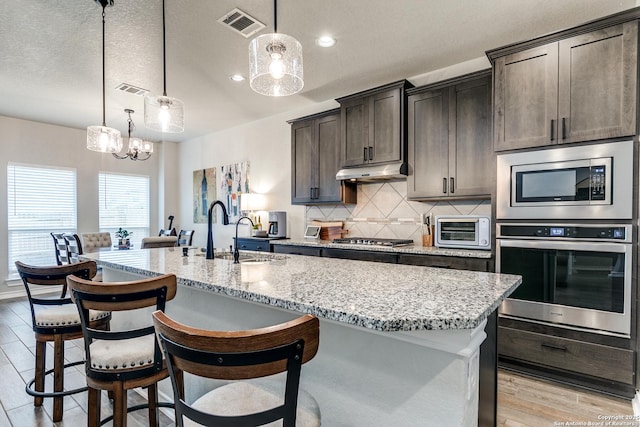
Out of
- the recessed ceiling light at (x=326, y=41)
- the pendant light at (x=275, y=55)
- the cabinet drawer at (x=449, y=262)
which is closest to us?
the pendant light at (x=275, y=55)

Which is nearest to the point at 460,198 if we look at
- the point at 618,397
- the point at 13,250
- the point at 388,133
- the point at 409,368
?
the point at 388,133

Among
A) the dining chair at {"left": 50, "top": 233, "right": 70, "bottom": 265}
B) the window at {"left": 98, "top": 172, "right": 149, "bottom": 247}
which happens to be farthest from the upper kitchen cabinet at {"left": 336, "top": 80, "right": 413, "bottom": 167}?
the window at {"left": 98, "top": 172, "right": 149, "bottom": 247}

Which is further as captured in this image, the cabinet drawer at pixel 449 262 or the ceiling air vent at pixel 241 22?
the cabinet drawer at pixel 449 262

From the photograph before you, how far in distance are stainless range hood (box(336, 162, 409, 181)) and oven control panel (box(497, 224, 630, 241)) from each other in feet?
3.58

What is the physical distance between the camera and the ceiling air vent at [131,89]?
388cm

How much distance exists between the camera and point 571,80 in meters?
2.42

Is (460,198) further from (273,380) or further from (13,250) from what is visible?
(13,250)

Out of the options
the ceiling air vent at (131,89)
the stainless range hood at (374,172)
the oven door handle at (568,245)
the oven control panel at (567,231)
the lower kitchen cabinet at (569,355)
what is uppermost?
the ceiling air vent at (131,89)

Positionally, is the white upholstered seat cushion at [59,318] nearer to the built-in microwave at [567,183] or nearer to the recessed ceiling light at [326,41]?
the recessed ceiling light at [326,41]

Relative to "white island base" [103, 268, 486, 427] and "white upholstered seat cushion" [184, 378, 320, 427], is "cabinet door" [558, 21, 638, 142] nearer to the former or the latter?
"white island base" [103, 268, 486, 427]

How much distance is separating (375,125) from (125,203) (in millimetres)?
5207

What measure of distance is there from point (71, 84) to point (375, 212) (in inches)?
149

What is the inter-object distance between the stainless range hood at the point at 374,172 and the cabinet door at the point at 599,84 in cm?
135

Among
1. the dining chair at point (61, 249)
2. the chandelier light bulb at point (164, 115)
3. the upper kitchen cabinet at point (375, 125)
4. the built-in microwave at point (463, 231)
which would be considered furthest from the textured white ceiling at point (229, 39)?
the dining chair at point (61, 249)
